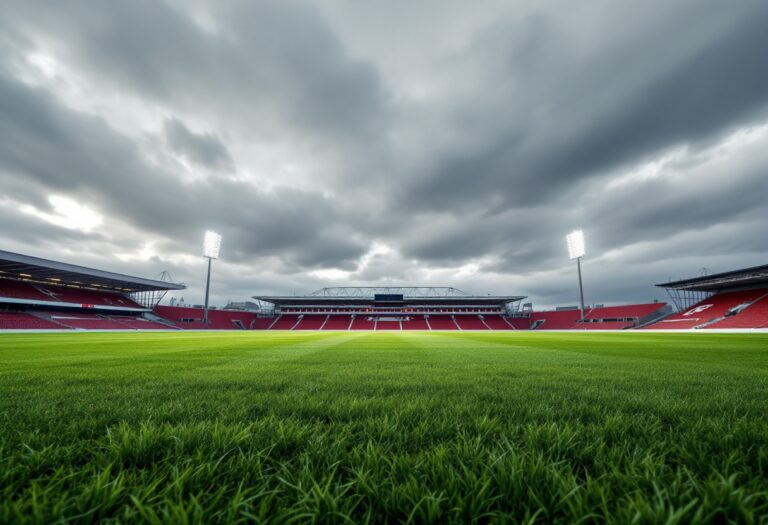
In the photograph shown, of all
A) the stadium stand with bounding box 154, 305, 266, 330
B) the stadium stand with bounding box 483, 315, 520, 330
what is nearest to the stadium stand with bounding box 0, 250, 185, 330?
the stadium stand with bounding box 154, 305, 266, 330

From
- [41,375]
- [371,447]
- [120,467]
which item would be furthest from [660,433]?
[41,375]

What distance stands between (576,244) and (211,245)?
60.0m

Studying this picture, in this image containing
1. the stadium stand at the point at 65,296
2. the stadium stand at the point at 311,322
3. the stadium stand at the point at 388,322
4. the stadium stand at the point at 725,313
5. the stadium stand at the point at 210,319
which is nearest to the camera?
the stadium stand at the point at 725,313

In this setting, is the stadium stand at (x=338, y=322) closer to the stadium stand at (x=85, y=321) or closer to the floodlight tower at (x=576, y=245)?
the stadium stand at (x=85, y=321)

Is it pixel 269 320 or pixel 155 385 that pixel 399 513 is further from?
pixel 269 320

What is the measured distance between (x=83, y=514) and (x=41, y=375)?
5180 mm

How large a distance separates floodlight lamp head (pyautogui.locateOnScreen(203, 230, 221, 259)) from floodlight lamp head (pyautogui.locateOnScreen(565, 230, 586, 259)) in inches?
2301

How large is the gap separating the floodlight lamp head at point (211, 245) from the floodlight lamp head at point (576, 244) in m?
58.5

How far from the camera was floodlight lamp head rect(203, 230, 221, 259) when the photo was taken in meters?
50.3

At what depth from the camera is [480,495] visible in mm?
1052

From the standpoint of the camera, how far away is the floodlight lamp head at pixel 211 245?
5034 cm

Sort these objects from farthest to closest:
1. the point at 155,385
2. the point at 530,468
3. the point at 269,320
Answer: the point at 269,320
the point at 155,385
the point at 530,468

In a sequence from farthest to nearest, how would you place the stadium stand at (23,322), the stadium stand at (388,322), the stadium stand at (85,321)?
1. the stadium stand at (388,322)
2. the stadium stand at (85,321)
3. the stadium stand at (23,322)

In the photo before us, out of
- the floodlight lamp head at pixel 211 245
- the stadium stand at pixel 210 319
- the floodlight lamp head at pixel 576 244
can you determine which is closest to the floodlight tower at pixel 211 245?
the floodlight lamp head at pixel 211 245
